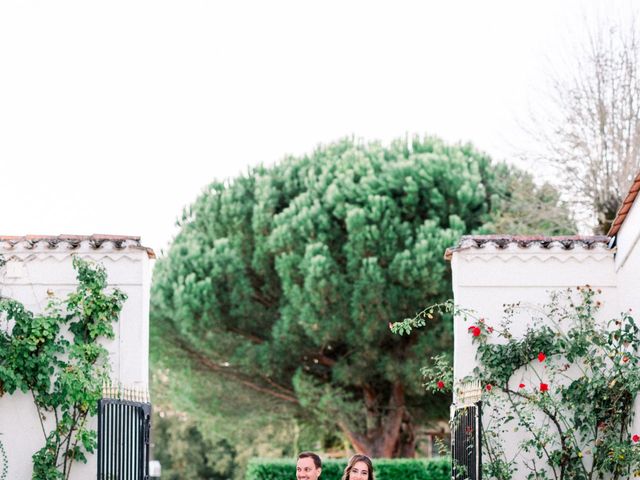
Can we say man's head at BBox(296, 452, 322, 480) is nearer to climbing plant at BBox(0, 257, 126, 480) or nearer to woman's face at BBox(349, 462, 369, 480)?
woman's face at BBox(349, 462, 369, 480)

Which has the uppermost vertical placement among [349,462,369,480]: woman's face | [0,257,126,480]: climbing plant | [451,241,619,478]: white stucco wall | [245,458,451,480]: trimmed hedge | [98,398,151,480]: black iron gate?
[451,241,619,478]: white stucco wall

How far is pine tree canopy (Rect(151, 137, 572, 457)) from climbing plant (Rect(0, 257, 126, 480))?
9.94 metres

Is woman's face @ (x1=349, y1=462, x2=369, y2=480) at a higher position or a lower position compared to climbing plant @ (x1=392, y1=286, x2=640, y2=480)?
lower

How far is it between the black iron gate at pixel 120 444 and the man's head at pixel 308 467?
13.8 feet

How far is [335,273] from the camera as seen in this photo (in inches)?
808

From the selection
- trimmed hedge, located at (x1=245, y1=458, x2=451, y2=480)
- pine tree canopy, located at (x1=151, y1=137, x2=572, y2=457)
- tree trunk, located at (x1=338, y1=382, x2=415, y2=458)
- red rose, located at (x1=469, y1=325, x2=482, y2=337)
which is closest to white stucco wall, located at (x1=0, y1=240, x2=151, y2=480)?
red rose, located at (x1=469, y1=325, x2=482, y2=337)

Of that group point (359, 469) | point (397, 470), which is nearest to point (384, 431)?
point (397, 470)

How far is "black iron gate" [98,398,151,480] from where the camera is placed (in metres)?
9.81

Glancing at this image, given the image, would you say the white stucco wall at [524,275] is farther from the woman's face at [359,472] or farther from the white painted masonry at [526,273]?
the woman's face at [359,472]

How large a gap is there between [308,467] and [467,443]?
13.5 ft

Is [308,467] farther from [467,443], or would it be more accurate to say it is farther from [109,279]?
[109,279]

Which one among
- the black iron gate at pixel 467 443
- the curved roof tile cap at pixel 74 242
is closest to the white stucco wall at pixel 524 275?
the black iron gate at pixel 467 443

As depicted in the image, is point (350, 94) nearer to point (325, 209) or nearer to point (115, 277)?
point (325, 209)

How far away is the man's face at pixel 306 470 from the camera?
5.93 m
